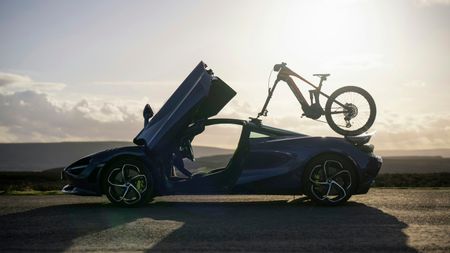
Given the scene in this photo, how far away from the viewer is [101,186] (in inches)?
346

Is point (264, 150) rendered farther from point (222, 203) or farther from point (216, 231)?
point (216, 231)

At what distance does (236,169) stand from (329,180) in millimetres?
1420

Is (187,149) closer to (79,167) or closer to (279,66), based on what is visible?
(79,167)

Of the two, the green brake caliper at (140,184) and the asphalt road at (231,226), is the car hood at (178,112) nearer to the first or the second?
the green brake caliper at (140,184)

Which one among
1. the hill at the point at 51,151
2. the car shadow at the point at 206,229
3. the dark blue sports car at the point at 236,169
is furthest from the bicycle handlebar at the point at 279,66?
the hill at the point at 51,151

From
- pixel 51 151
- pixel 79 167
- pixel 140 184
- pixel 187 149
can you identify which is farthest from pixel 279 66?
pixel 51 151

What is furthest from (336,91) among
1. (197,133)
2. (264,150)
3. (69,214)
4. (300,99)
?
(69,214)

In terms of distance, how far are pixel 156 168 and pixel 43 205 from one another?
77.6 inches

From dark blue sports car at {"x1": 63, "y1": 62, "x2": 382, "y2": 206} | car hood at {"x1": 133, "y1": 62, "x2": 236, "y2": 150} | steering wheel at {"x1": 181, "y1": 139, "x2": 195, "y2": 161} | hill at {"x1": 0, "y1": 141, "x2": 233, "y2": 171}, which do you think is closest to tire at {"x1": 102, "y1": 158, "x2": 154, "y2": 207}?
dark blue sports car at {"x1": 63, "y1": 62, "x2": 382, "y2": 206}

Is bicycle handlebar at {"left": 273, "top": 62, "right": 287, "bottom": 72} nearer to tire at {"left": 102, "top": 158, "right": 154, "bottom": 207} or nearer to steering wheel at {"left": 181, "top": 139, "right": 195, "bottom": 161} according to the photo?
steering wheel at {"left": 181, "top": 139, "right": 195, "bottom": 161}

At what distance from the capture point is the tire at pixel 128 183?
28.5 ft

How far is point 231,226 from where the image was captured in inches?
259

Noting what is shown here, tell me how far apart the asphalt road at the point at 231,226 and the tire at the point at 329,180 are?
0.26 metres

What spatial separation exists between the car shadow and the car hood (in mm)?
1027
